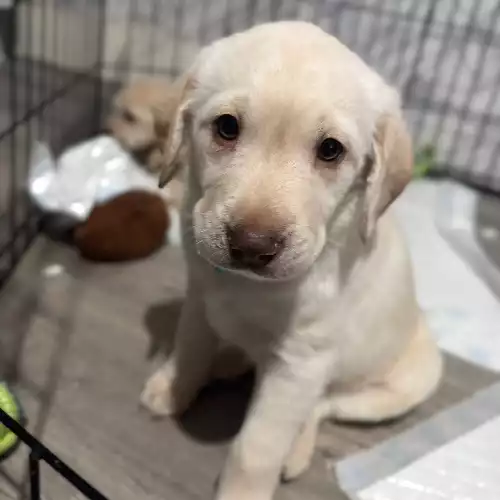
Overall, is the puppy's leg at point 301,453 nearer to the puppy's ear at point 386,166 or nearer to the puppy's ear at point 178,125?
the puppy's ear at point 386,166

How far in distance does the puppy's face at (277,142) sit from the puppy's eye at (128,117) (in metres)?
1.16

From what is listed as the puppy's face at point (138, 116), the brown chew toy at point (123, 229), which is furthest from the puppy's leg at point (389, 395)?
the puppy's face at point (138, 116)

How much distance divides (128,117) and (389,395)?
126cm

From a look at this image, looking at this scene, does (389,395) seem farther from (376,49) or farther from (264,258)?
(376,49)

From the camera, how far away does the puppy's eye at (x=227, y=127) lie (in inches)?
39.2

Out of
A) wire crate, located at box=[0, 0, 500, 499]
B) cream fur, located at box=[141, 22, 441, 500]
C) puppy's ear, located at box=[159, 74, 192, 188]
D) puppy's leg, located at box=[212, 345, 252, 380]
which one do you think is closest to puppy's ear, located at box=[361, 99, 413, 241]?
cream fur, located at box=[141, 22, 441, 500]

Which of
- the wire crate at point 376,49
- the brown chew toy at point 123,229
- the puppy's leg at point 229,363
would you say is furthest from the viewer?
the wire crate at point 376,49

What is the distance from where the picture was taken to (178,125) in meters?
1.12

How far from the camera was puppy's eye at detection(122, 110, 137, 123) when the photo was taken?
7.22ft

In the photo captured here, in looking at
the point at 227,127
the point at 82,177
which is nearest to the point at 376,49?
the point at 82,177

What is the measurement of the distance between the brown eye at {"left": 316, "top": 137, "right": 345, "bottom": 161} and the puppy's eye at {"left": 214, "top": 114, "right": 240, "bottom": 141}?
0.12 m

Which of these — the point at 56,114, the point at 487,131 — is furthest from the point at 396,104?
the point at 487,131

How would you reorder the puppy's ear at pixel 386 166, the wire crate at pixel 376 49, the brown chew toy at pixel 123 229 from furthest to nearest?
the wire crate at pixel 376 49, the brown chew toy at pixel 123 229, the puppy's ear at pixel 386 166

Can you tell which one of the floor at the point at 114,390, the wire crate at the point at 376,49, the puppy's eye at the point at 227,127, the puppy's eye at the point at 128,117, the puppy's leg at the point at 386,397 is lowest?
the floor at the point at 114,390
